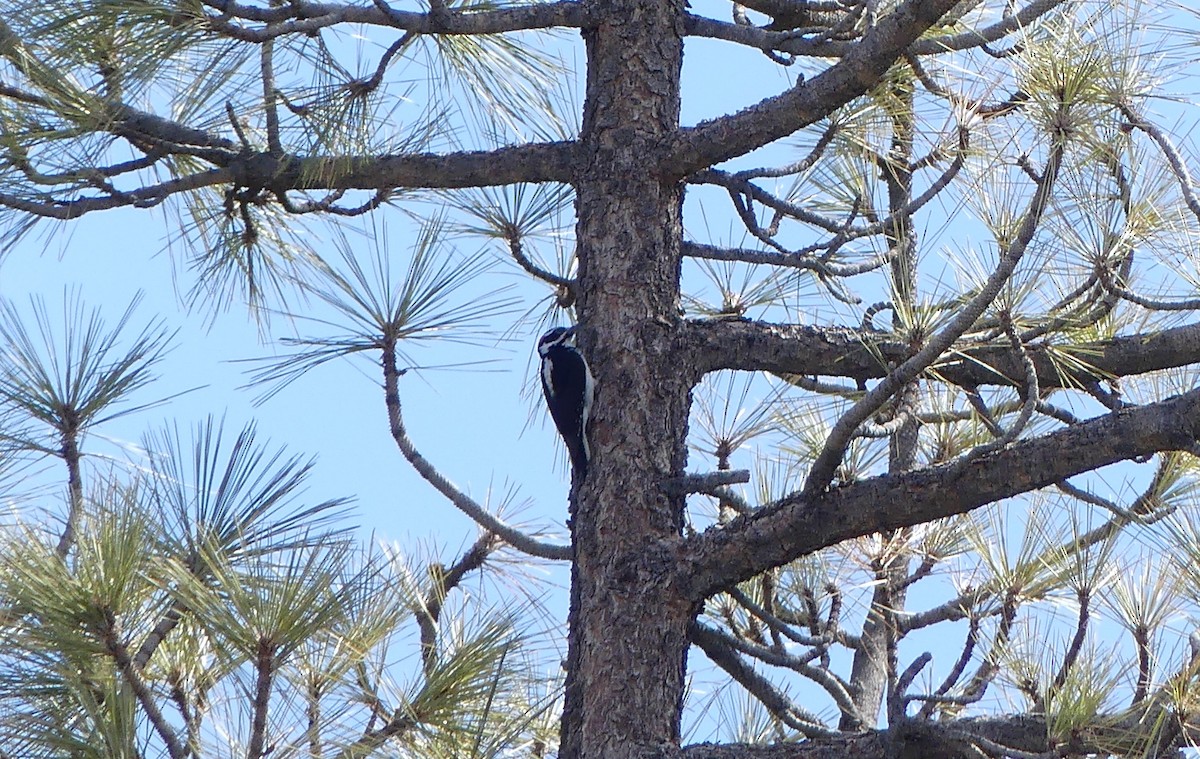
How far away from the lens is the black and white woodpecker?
2629 mm

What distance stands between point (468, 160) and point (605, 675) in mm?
975

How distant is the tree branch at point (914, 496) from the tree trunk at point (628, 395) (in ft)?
0.28

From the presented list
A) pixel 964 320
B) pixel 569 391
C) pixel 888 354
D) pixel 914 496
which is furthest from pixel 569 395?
pixel 964 320

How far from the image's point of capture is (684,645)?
2275 millimetres

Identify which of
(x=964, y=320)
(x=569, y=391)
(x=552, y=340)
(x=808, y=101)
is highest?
(x=552, y=340)

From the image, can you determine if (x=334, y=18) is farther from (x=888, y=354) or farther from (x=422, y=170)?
(x=888, y=354)

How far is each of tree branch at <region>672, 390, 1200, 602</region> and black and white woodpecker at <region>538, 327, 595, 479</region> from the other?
37cm

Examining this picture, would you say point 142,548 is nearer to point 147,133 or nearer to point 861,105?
point 147,133

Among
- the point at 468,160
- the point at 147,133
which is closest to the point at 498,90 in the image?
the point at 468,160

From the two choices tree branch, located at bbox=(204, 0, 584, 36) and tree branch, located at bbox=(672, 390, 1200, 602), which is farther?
tree branch, located at bbox=(204, 0, 584, 36)

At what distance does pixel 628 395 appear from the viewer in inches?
94.5

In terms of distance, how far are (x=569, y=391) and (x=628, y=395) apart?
0.46m

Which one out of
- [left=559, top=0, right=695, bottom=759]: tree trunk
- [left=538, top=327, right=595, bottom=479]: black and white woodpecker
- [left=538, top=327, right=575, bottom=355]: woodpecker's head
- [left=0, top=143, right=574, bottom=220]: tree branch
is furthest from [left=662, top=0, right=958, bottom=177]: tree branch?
[left=538, top=327, right=575, bottom=355]: woodpecker's head

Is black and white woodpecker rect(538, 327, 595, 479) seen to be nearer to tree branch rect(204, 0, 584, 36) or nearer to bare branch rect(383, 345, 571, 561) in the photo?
bare branch rect(383, 345, 571, 561)
